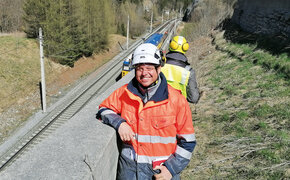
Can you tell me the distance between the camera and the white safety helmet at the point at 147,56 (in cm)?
228

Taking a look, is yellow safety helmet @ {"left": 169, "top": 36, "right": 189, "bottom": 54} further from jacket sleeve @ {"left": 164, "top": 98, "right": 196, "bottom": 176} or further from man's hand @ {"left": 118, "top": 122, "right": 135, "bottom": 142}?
man's hand @ {"left": 118, "top": 122, "right": 135, "bottom": 142}

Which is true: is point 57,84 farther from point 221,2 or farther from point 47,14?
point 221,2

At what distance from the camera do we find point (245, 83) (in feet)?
27.5

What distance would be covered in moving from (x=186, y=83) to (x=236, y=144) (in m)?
2.48

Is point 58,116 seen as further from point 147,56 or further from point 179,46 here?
point 147,56

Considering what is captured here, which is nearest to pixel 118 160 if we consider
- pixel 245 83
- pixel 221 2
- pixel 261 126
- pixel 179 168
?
pixel 179 168

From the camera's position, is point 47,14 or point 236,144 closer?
point 236,144

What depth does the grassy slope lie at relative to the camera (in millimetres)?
4270

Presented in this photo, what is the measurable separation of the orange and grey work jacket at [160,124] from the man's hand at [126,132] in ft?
0.20

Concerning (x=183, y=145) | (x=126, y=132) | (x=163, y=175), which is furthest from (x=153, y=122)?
(x=163, y=175)

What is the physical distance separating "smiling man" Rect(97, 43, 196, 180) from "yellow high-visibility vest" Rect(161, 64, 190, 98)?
1175mm

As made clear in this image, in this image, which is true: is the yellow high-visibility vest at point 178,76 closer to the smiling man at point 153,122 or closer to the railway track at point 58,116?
the smiling man at point 153,122

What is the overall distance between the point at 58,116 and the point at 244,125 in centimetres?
1247

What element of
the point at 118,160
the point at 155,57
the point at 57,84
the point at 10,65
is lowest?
the point at 57,84
